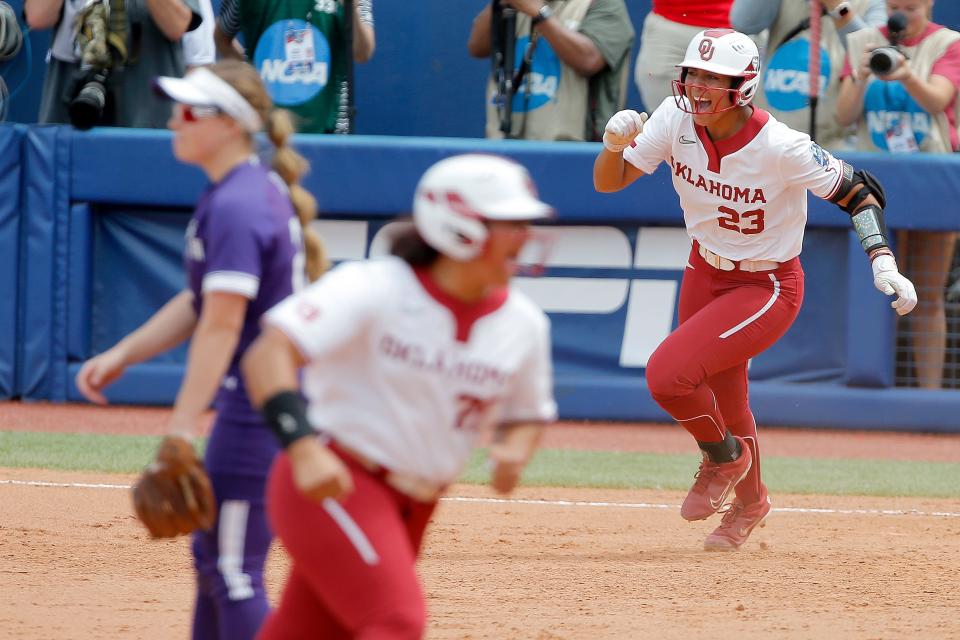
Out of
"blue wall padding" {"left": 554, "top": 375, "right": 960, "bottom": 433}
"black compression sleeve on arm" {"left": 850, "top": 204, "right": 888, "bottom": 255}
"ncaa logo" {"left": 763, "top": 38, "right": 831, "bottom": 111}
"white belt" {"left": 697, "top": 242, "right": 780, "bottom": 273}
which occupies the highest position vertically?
"black compression sleeve on arm" {"left": 850, "top": 204, "right": 888, "bottom": 255}

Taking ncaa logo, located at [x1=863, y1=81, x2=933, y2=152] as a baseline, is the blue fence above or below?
below

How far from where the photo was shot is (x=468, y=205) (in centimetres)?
321

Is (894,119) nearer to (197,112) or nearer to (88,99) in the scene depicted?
(88,99)

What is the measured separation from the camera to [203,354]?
11.5 feet

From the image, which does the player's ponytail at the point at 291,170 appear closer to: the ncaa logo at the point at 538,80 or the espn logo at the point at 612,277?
the espn logo at the point at 612,277

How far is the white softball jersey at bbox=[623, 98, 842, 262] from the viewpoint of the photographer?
6.43m

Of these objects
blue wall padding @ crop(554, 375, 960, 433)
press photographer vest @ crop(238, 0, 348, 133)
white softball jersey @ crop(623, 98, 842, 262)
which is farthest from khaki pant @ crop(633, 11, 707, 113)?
white softball jersey @ crop(623, 98, 842, 262)

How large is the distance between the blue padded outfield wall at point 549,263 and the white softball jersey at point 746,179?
3562 millimetres

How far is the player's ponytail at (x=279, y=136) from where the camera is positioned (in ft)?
12.6

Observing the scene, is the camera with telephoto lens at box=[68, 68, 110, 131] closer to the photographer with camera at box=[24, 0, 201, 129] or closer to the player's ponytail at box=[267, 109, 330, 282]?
the photographer with camera at box=[24, 0, 201, 129]

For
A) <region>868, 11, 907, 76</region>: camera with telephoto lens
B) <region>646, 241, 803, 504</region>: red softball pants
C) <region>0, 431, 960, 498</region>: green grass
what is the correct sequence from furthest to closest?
<region>868, 11, 907, 76</region>: camera with telephoto lens → <region>0, 431, 960, 498</region>: green grass → <region>646, 241, 803, 504</region>: red softball pants

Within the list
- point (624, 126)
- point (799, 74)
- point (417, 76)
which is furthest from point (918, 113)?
point (417, 76)

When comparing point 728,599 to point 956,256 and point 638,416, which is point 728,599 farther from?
point 956,256

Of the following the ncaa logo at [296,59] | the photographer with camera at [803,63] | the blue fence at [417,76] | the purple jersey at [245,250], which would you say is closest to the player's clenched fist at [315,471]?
the purple jersey at [245,250]
